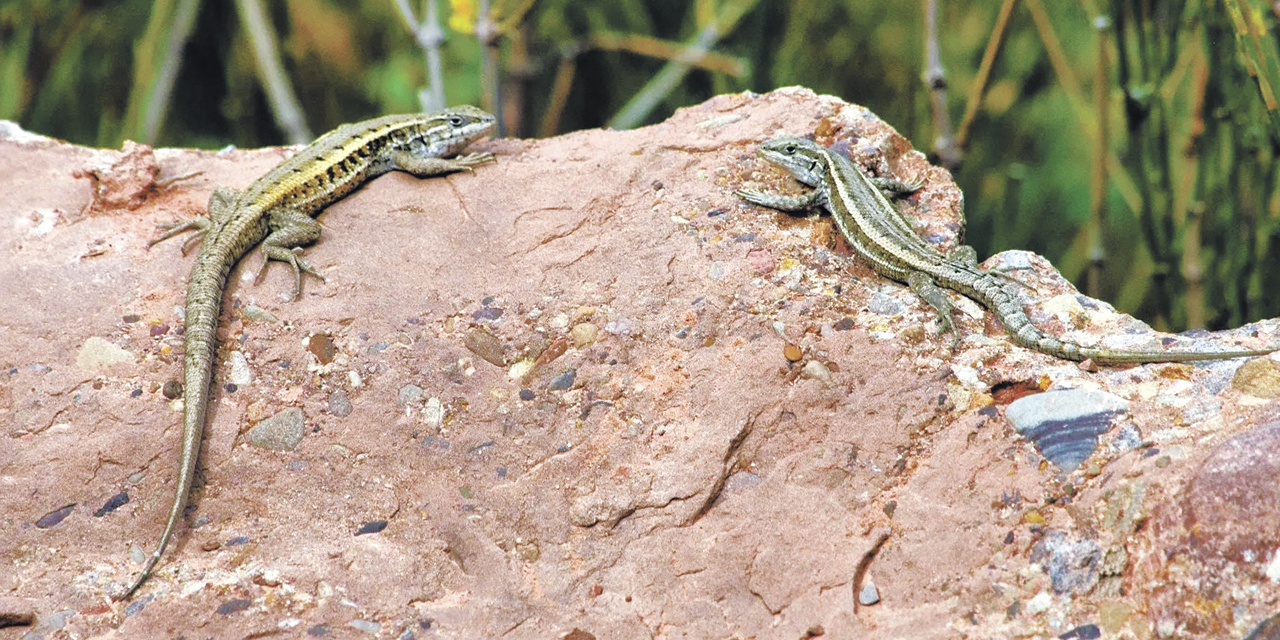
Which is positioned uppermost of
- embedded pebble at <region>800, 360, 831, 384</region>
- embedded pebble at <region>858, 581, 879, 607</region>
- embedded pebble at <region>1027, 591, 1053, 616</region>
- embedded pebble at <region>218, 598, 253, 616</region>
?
embedded pebble at <region>218, 598, 253, 616</region>

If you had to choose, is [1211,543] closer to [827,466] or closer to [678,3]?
[827,466]

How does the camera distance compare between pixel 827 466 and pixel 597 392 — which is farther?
pixel 597 392

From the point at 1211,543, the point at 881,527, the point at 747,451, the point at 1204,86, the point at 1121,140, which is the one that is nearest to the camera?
the point at 1211,543

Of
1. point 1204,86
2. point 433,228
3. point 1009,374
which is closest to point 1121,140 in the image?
point 1204,86

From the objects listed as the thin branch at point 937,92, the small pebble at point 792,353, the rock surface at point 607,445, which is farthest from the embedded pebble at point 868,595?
the thin branch at point 937,92

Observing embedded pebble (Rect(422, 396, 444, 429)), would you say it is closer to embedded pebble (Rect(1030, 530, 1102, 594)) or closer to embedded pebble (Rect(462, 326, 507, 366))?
embedded pebble (Rect(462, 326, 507, 366))

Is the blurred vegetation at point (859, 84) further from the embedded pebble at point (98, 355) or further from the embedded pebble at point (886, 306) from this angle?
the embedded pebble at point (98, 355)

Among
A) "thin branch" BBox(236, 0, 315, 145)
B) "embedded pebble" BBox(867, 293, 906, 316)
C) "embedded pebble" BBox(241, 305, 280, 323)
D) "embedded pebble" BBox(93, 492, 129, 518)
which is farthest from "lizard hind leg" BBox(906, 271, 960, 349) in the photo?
"thin branch" BBox(236, 0, 315, 145)
